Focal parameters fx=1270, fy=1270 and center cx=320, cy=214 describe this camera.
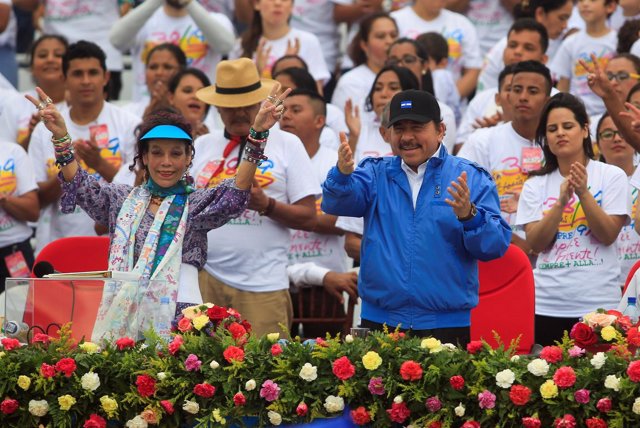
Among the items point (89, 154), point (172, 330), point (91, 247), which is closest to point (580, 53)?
point (89, 154)

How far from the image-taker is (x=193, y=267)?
5957mm

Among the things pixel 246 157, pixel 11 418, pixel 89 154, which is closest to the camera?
pixel 11 418

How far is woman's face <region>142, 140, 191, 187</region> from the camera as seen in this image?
5867 mm

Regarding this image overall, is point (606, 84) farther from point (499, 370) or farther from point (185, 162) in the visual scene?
point (499, 370)

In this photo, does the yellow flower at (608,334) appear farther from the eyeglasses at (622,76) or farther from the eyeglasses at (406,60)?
the eyeglasses at (406,60)

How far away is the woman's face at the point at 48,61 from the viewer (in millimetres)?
9648

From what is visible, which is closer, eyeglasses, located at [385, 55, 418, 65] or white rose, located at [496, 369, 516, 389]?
white rose, located at [496, 369, 516, 389]

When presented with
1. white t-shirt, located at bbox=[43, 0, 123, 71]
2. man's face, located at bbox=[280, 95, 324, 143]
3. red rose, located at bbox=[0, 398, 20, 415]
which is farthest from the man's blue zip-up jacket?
white t-shirt, located at bbox=[43, 0, 123, 71]

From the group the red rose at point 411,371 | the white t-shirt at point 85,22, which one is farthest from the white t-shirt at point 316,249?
the white t-shirt at point 85,22

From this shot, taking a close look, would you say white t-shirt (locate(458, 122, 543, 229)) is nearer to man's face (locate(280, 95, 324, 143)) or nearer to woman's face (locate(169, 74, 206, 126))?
man's face (locate(280, 95, 324, 143))

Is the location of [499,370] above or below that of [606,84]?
below

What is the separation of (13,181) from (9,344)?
10.6 feet

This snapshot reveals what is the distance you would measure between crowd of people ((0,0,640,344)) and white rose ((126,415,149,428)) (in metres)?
1.09

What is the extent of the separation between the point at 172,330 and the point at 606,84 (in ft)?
10.9
